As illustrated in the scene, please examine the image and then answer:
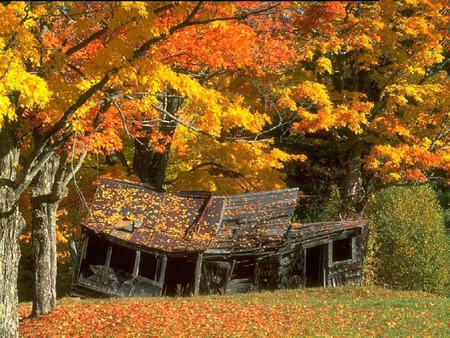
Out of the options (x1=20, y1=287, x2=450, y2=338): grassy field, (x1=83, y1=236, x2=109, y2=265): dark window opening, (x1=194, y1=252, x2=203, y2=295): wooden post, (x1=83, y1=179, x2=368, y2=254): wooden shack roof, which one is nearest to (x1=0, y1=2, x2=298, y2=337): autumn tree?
(x1=20, y1=287, x2=450, y2=338): grassy field

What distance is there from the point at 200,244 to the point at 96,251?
473 centimetres

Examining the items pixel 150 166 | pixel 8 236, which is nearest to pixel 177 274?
pixel 150 166

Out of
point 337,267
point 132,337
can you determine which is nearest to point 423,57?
point 337,267

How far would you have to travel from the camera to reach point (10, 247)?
12930 millimetres

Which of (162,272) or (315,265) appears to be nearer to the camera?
(162,272)

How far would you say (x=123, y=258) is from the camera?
90.6 ft

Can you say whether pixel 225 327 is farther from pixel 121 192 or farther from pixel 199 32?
pixel 121 192

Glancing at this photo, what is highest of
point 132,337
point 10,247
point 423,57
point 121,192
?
point 423,57

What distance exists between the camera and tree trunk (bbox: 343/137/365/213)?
96.1 ft

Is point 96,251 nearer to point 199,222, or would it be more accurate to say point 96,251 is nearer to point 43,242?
point 199,222

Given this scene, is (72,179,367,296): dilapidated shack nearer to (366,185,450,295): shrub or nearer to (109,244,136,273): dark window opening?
(109,244,136,273): dark window opening

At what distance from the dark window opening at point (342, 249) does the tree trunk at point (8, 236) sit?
1758cm

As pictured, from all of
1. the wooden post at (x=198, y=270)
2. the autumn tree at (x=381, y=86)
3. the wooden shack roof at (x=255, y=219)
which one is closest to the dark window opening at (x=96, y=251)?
the wooden post at (x=198, y=270)

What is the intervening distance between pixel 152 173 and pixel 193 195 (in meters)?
2.37
